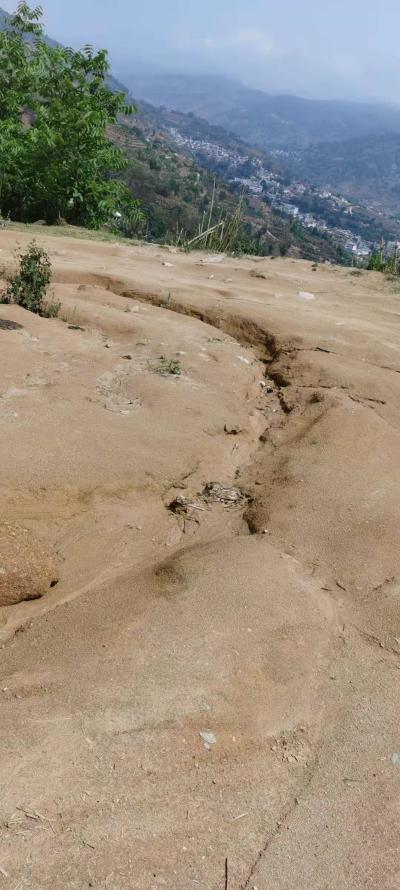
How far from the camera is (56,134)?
43.0 feet

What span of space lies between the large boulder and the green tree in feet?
38.6

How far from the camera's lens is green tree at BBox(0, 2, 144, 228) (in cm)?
1343

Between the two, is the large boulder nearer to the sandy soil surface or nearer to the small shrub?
the sandy soil surface

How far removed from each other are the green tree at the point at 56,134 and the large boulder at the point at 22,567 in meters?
11.8

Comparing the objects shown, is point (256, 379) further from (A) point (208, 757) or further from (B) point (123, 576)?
(A) point (208, 757)

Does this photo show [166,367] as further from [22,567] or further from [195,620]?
[195,620]

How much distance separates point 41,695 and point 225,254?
34.8 ft

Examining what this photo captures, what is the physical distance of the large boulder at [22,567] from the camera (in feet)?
9.60

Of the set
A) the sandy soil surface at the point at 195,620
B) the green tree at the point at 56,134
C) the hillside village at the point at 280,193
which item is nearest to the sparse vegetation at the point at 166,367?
the sandy soil surface at the point at 195,620

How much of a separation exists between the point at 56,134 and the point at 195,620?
40.8ft

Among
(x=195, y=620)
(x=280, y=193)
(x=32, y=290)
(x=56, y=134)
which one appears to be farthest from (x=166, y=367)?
(x=280, y=193)

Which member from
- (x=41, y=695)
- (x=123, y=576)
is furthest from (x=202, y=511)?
(x=41, y=695)

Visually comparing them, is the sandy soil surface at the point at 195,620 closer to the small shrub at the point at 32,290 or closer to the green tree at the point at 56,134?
the small shrub at the point at 32,290

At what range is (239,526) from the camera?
12.1 feet
